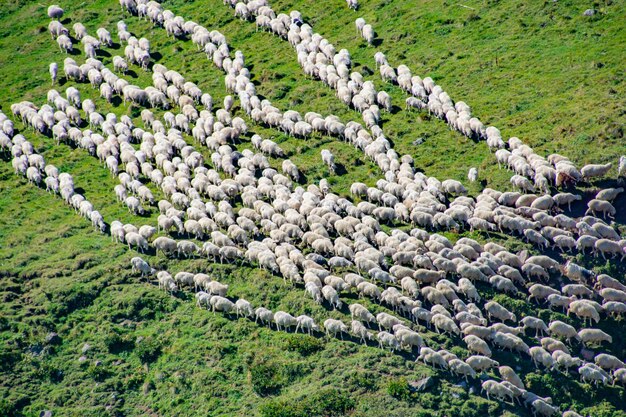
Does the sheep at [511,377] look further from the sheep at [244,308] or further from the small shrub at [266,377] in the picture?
the sheep at [244,308]

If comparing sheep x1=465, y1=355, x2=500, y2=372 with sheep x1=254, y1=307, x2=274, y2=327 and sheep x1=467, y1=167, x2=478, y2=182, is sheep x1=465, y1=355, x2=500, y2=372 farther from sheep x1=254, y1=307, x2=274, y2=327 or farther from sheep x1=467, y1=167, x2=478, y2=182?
sheep x1=467, y1=167, x2=478, y2=182

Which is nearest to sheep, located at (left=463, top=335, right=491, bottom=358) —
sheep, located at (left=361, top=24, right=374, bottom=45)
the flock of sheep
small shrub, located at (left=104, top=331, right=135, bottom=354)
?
the flock of sheep

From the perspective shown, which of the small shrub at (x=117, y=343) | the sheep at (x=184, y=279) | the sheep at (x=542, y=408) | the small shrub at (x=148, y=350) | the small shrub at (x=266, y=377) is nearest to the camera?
the sheep at (x=542, y=408)

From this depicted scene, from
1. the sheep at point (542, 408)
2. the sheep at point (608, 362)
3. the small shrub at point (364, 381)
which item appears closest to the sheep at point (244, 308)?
the small shrub at point (364, 381)

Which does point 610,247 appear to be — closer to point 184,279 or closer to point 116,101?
point 184,279

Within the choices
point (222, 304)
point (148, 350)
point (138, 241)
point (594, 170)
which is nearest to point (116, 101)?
point (138, 241)

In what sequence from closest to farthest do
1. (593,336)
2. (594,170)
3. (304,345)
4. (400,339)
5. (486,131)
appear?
1. (593,336)
2. (400,339)
3. (304,345)
4. (594,170)
5. (486,131)

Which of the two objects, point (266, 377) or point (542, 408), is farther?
point (266, 377)
